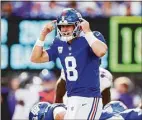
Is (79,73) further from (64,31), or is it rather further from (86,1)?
(86,1)

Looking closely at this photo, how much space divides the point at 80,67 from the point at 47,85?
166 inches

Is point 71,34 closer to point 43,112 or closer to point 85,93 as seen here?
Answer: point 85,93

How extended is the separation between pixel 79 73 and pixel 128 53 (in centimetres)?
436

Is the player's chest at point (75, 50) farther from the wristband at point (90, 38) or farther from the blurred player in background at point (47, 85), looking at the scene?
the blurred player in background at point (47, 85)

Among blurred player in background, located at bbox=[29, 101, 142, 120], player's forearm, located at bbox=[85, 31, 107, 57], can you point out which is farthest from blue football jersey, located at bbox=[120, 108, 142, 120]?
player's forearm, located at bbox=[85, 31, 107, 57]

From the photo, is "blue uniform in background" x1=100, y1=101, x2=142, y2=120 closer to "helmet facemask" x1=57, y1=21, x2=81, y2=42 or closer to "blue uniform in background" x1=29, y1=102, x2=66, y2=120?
"blue uniform in background" x1=29, y1=102, x2=66, y2=120

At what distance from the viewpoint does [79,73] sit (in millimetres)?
6875

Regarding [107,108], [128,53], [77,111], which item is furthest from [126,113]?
[128,53]

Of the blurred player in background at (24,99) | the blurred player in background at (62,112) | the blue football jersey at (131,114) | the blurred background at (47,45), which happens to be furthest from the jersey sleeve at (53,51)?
the blurred player in background at (24,99)

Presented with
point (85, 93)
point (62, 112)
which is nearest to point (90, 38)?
point (85, 93)

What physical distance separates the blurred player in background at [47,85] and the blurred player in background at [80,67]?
4.05 metres

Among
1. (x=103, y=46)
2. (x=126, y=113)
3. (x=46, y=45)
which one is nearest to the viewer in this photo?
(x=103, y=46)

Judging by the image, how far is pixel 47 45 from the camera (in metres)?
11.0

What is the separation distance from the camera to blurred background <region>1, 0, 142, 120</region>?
11.1 metres
